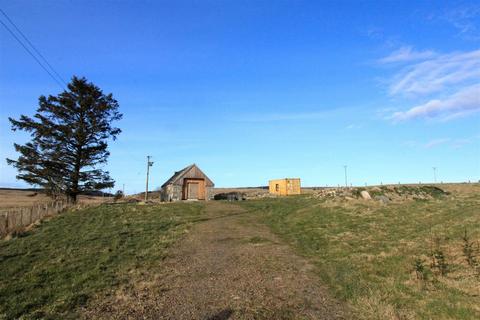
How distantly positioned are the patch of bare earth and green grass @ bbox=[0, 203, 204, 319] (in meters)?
0.72

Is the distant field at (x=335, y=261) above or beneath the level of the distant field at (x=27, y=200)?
beneath

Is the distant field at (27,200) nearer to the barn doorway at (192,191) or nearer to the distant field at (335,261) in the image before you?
the barn doorway at (192,191)

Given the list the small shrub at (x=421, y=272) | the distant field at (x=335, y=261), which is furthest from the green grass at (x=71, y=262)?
the small shrub at (x=421, y=272)

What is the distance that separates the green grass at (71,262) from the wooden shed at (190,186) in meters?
25.5

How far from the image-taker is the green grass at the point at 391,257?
21.0 ft

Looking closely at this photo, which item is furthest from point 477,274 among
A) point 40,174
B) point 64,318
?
point 40,174

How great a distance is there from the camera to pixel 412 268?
8.62 m

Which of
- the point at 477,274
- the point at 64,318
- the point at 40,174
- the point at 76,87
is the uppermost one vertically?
the point at 76,87

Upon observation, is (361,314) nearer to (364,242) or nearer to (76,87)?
(364,242)

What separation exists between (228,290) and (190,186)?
1528 inches

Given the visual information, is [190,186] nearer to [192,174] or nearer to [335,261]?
[192,174]

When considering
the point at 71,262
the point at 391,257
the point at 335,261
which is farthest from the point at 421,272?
the point at 71,262

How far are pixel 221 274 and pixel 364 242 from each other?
5543 millimetres

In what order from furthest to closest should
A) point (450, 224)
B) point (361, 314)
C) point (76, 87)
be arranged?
point (76, 87)
point (450, 224)
point (361, 314)
